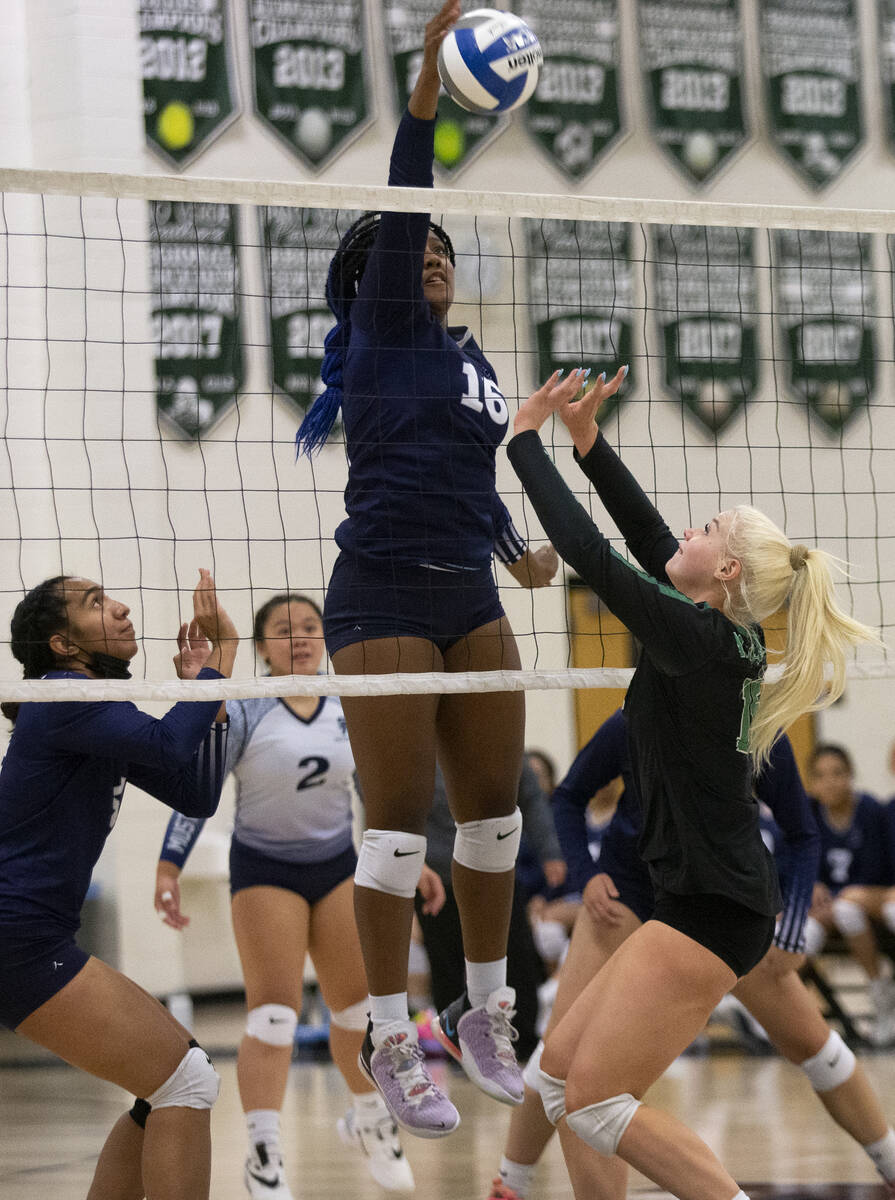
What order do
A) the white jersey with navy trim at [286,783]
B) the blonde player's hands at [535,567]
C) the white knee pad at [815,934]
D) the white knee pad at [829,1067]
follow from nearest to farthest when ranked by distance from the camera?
the blonde player's hands at [535,567] < the white knee pad at [829,1067] < the white jersey with navy trim at [286,783] < the white knee pad at [815,934]

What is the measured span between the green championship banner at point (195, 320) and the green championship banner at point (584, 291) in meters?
1.86

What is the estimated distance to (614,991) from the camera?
3.27 meters

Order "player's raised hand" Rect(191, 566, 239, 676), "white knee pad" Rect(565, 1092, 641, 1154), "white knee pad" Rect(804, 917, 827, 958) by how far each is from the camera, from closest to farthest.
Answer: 1. "white knee pad" Rect(565, 1092, 641, 1154)
2. "player's raised hand" Rect(191, 566, 239, 676)
3. "white knee pad" Rect(804, 917, 827, 958)

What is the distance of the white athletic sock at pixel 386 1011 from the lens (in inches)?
141

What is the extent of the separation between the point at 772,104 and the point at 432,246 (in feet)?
23.6

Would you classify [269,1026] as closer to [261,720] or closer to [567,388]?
[261,720]

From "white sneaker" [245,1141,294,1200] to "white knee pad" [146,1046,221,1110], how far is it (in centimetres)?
121

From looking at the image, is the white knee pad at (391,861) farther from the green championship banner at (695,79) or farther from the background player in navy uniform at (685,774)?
the green championship banner at (695,79)

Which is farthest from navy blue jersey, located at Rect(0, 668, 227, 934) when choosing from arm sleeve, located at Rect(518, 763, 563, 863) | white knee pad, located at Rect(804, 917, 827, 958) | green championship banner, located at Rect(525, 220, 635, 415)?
green championship banner, located at Rect(525, 220, 635, 415)

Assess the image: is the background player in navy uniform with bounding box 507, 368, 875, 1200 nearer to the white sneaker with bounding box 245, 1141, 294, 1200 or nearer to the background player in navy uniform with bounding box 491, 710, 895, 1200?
the background player in navy uniform with bounding box 491, 710, 895, 1200

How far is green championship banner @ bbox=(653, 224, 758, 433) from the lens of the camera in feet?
31.0

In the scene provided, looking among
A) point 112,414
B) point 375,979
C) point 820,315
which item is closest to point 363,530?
point 375,979

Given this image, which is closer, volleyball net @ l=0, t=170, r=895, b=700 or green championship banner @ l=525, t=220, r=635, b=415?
volleyball net @ l=0, t=170, r=895, b=700

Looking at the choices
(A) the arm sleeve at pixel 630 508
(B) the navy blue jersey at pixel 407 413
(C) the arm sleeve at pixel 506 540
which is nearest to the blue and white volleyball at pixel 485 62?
(B) the navy blue jersey at pixel 407 413
